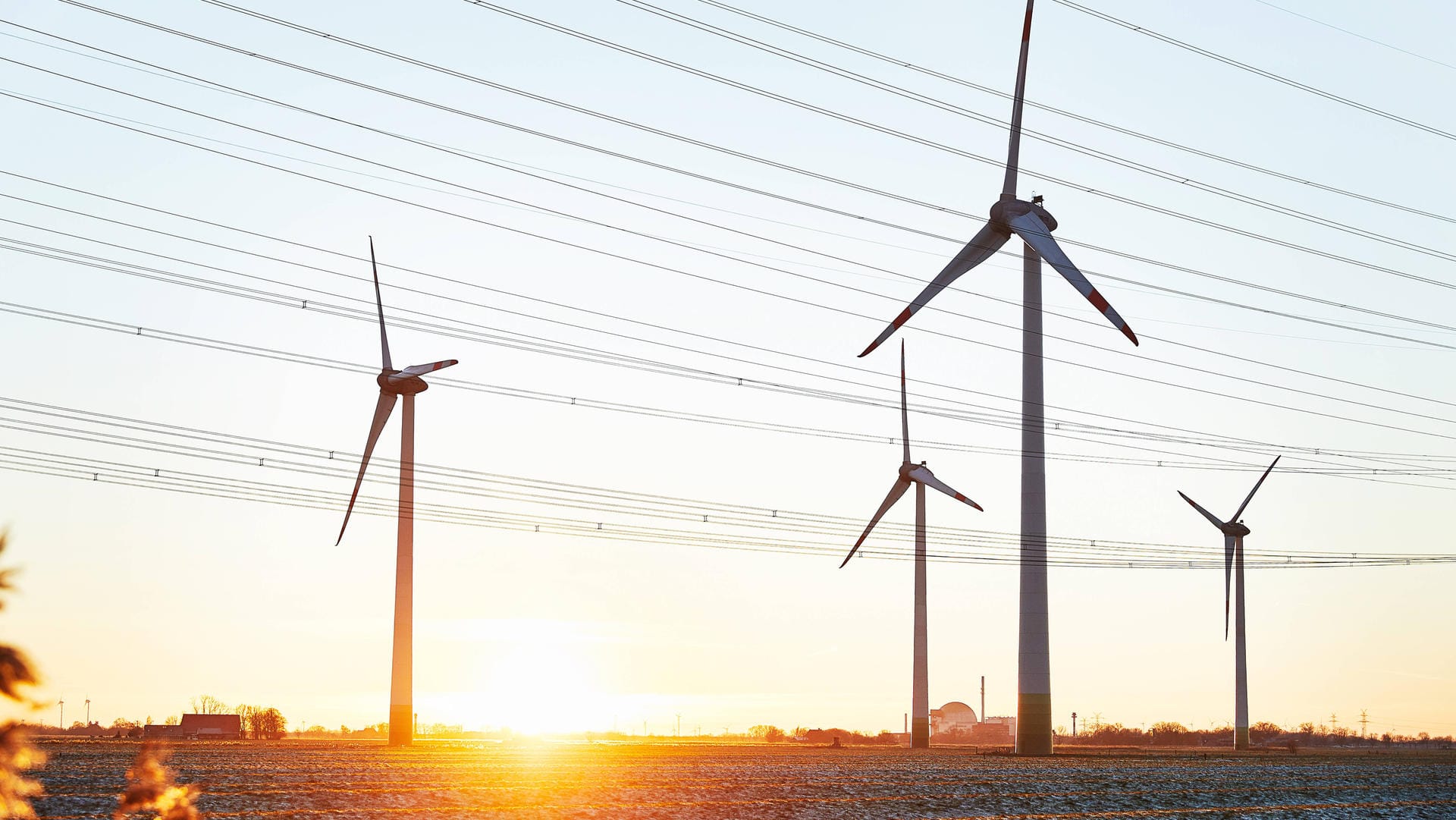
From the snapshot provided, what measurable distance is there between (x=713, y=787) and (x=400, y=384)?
59708mm

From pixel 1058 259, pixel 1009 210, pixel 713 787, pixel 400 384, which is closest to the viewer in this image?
pixel 713 787

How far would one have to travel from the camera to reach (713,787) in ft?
160

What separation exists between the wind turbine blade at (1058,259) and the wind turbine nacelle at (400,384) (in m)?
43.4

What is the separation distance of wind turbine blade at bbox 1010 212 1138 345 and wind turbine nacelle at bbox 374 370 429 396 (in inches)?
1709

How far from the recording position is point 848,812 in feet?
134

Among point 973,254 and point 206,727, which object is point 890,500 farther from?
point 206,727

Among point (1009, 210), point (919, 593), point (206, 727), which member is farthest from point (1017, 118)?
point (206, 727)

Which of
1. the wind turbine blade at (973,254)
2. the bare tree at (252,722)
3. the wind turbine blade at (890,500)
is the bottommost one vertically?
the bare tree at (252,722)

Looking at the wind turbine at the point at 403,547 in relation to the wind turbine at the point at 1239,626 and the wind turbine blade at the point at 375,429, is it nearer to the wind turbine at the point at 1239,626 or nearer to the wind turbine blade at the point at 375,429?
the wind turbine blade at the point at 375,429

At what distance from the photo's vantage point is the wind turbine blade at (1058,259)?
79.4 m

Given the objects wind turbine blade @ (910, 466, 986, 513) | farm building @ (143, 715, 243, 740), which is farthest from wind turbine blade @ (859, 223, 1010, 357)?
farm building @ (143, 715, 243, 740)

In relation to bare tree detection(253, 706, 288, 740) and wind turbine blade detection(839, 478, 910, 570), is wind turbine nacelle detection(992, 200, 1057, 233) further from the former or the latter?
bare tree detection(253, 706, 288, 740)

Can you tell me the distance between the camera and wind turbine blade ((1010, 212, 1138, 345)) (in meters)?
79.4

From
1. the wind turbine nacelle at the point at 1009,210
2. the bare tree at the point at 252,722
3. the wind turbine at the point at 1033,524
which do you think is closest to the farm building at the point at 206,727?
the bare tree at the point at 252,722
